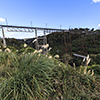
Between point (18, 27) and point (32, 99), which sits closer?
point (32, 99)

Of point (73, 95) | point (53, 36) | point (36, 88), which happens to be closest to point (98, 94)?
point (73, 95)

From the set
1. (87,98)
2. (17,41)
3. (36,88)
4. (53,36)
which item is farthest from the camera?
(53,36)

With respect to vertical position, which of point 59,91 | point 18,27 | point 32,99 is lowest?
point 59,91

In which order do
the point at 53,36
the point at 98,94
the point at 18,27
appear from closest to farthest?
the point at 98,94 < the point at 18,27 < the point at 53,36

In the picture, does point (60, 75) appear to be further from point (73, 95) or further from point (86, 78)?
point (86, 78)

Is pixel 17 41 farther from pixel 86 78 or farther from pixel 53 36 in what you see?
pixel 86 78

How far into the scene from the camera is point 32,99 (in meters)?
1.19

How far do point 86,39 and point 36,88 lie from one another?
19.7 metres

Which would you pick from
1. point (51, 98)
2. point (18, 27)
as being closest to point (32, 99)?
point (51, 98)

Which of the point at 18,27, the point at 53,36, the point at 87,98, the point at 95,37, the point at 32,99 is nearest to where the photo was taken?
the point at 32,99

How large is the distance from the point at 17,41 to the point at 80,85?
17.3 metres

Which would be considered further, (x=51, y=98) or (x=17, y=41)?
(x=17, y=41)

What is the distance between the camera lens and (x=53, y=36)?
79.9 ft

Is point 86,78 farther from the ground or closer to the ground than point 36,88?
closer to the ground
